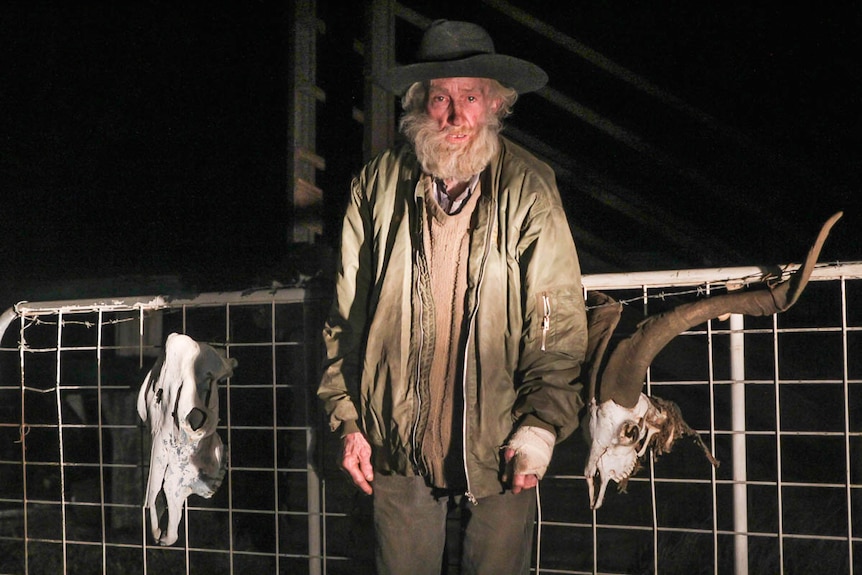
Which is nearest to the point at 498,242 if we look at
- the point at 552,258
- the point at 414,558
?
the point at 552,258

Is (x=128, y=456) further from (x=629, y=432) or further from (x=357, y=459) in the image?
(x=629, y=432)

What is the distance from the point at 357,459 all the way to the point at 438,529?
0.30 metres

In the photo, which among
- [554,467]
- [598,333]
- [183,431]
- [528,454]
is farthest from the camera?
[554,467]

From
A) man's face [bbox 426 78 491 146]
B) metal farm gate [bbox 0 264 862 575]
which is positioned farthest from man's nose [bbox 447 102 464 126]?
metal farm gate [bbox 0 264 862 575]

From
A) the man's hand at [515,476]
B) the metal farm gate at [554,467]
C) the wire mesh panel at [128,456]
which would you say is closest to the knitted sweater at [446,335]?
the man's hand at [515,476]

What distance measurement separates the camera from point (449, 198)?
2.55 m

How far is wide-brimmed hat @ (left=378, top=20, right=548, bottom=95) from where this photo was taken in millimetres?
2484

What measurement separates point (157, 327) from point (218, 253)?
2.84ft

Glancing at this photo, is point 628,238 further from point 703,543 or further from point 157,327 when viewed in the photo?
point 157,327

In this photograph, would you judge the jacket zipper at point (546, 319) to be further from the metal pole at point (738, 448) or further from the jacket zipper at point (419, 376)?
the metal pole at point (738, 448)

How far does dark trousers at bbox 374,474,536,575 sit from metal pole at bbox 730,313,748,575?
2.06 feet

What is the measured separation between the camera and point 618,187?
17.6ft

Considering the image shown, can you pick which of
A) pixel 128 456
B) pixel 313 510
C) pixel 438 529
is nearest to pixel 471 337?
pixel 438 529

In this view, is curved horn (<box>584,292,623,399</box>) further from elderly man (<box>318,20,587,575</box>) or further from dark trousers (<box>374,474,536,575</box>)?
dark trousers (<box>374,474,536,575</box>)
